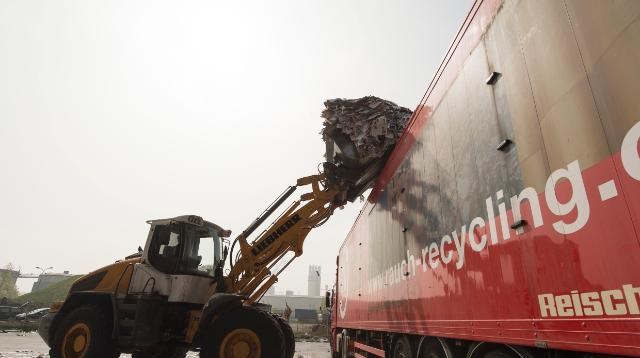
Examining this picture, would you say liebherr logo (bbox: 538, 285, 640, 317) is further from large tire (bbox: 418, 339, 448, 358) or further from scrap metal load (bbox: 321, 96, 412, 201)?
scrap metal load (bbox: 321, 96, 412, 201)

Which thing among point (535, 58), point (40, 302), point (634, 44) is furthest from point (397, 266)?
point (40, 302)

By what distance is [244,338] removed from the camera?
5965mm

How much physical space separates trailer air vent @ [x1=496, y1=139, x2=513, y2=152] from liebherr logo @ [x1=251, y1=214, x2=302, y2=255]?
607 centimetres

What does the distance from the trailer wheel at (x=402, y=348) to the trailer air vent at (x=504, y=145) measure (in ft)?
11.3

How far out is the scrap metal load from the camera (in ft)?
25.4

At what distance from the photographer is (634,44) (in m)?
1.80

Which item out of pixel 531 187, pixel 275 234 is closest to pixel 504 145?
pixel 531 187

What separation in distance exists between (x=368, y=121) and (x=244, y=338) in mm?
4940

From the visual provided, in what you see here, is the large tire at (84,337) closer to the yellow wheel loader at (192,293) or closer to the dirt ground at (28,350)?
the yellow wheel loader at (192,293)

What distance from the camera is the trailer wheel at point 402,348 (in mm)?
5203

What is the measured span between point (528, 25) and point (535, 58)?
0.30m

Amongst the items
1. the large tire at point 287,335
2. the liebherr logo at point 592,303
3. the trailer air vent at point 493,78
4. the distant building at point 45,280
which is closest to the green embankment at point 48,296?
the large tire at point 287,335

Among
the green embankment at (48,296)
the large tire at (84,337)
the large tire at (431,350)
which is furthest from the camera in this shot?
the green embankment at (48,296)

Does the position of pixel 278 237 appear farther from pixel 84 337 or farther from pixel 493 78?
pixel 493 78
